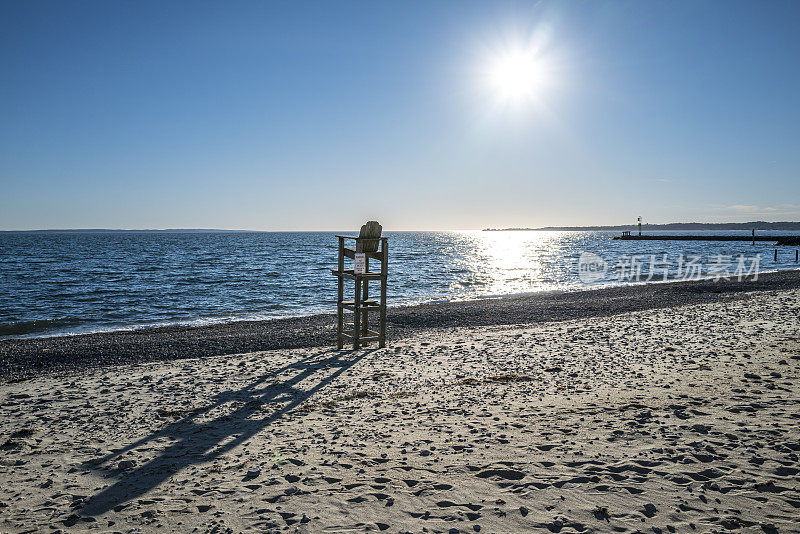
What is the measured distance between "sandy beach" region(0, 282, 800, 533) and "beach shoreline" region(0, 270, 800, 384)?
Answer: 11.0 ft

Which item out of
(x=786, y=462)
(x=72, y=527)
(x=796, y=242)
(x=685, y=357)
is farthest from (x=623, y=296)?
(x=796, y=242)

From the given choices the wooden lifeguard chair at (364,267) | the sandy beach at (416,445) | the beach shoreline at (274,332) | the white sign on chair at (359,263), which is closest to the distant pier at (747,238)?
the beach shoreline at (274,332)

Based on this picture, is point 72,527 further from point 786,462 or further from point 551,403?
point 786,462

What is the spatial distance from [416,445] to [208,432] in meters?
3.11

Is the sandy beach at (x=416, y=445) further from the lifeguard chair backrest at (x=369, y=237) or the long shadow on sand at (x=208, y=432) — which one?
the lifeguard chair backrest at (x=369, y=237)

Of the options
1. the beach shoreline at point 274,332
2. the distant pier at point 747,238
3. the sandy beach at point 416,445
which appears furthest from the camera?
the distant pier at point 747,238

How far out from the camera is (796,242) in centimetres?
9412

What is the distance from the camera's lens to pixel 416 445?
6238 millimetres

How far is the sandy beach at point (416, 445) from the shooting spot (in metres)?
4.55

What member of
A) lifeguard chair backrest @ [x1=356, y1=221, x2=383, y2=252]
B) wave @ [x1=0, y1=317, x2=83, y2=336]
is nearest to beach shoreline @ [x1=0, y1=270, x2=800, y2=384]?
wave @ [x1=0, y1=317, x2=83, y2=336]

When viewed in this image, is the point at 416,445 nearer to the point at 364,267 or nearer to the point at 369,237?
the point at 364,267

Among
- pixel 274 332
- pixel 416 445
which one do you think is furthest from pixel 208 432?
pixel 274 332

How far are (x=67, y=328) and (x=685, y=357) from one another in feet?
75.8

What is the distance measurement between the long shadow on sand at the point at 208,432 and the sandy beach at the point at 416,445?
34mm
